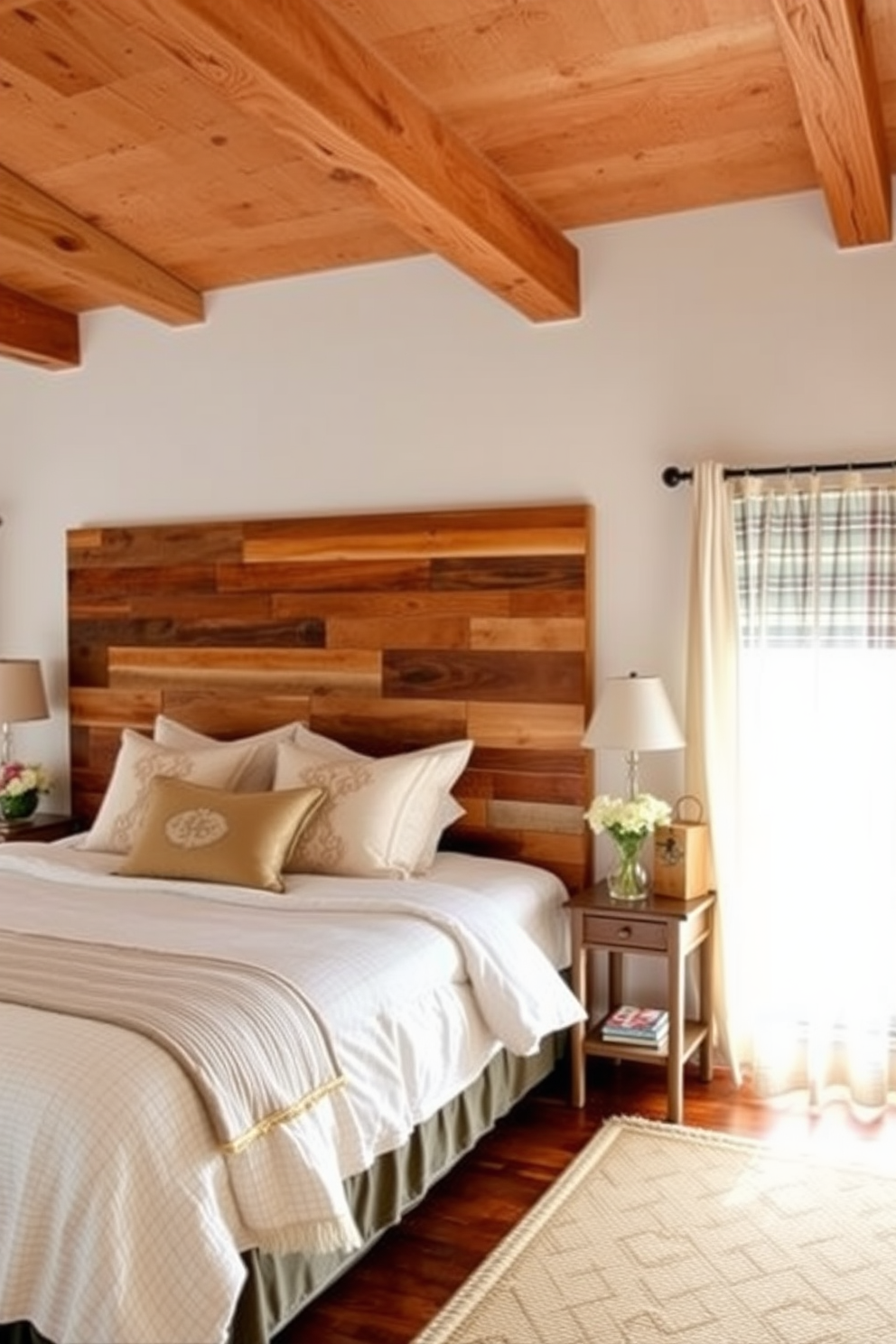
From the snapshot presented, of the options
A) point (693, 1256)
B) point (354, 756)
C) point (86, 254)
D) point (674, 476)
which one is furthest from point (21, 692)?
point (693, 1256)

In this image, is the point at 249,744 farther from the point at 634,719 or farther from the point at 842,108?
the point at 842,108

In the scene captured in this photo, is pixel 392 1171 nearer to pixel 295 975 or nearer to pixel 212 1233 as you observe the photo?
pixel 295 975

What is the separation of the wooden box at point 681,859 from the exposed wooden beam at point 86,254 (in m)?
2.62

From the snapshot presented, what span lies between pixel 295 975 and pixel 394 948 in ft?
1.13

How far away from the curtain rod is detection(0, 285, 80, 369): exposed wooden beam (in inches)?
100

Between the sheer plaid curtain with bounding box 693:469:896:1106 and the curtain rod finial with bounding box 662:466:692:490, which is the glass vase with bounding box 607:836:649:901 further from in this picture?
the curtain rod finial with bounding box 662:466:692:490

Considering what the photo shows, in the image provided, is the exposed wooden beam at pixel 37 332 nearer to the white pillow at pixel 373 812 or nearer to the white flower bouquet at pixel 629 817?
the white pillow at pixel 373 812

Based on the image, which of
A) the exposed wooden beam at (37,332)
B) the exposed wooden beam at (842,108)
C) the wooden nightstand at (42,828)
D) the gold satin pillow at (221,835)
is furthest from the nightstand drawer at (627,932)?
the exposed wooden beam at (37,332)

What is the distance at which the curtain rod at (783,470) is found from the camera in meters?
3.40

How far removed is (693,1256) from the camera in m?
2.63

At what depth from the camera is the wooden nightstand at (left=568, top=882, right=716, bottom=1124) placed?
3314 mm

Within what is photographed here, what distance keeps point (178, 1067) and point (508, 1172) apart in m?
1.32

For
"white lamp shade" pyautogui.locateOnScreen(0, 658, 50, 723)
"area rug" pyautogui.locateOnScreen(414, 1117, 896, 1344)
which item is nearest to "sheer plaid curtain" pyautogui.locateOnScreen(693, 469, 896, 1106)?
"area rug" pyautogui.locateOnScreen(414, 1117, 896, 1344)

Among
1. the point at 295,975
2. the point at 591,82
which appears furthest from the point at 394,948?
the point at 591,82
